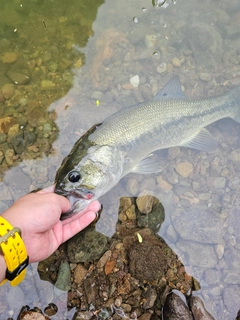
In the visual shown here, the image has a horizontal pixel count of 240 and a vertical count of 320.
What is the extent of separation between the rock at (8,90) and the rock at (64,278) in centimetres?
288

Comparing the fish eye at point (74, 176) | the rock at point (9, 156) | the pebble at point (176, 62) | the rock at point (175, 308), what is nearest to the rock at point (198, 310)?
the rock at point (175, 308)

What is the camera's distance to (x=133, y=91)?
16.6 ft

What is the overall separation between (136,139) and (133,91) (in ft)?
4.20

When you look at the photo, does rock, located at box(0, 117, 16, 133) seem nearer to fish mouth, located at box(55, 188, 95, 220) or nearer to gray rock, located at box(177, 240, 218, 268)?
fish mouth, located at box(55, 188, 95, 220)

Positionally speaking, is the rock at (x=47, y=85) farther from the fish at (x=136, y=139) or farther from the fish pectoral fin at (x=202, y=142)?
the fish pectoral fin at (x=202, y=142)

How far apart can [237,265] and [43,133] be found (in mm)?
3291

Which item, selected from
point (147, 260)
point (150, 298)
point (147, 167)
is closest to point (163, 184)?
point (147, 167)

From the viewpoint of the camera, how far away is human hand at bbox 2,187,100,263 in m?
2.94

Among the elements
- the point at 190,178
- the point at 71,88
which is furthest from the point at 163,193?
the point at 71,88

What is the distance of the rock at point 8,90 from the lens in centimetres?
496

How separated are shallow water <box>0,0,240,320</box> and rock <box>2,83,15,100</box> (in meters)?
0.02

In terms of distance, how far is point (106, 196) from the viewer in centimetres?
419

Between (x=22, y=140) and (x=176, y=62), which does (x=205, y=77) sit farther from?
(x=22, y=140)

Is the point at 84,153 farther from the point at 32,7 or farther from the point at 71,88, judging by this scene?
the point at 32,7
